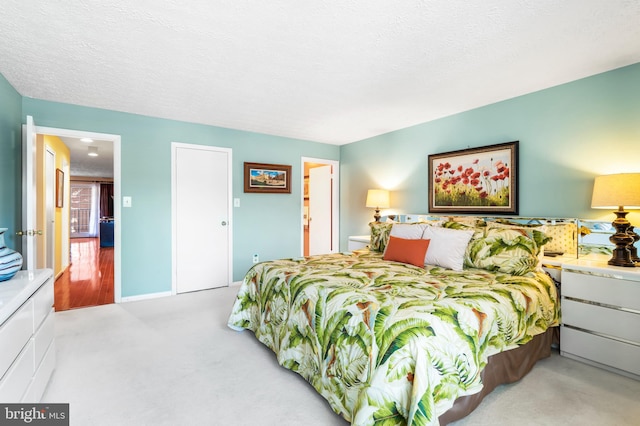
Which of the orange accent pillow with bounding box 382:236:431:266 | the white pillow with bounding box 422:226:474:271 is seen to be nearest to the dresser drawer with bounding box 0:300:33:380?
the orange accent pillow with bounding box 382:236:431:266

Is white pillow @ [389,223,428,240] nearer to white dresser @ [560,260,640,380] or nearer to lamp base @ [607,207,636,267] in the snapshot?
white dresser @ [560,260,640,380]

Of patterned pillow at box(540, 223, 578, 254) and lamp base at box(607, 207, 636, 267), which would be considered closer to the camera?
lamp base at box(607, 207, 636, 267)

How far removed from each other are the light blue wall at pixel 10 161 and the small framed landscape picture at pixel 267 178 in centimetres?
239

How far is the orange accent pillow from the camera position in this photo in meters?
2.65

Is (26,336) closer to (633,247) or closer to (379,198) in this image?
(379,198)

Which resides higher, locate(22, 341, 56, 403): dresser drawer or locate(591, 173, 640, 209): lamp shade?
locate(591, 173, 640, 209): lamp shade

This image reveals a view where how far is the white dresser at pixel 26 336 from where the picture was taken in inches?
50.9

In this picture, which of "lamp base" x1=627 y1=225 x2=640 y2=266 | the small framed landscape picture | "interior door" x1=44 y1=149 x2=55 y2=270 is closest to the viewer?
"lamp base" x1=627 y1=225 x2=640 y2=266

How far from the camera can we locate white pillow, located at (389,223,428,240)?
2.94 meters

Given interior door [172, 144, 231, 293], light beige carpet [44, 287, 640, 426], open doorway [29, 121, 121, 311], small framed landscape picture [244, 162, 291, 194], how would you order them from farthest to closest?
small framed landscape picture [244, 162, 291, 194] < interior door [172, 144, 231, 293] < open doorway [29, 121, 121, 311] < light beige carpet [44, 287, 640, 426]

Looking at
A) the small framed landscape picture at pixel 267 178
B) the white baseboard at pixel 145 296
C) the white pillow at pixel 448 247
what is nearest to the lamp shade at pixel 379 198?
the small framed landscape picture at pixel 267 178

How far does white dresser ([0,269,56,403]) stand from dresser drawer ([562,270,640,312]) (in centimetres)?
331

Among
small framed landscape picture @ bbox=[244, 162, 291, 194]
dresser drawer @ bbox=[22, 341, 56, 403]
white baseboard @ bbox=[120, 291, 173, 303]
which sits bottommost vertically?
white baseboard @ bbox=[120, 291, 173, 303]

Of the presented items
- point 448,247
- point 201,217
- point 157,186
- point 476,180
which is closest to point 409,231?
point 448,247
